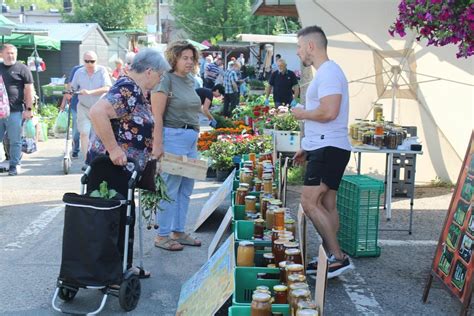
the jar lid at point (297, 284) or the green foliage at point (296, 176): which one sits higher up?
the jar lid at point (297, 284)

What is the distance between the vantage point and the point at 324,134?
480cm

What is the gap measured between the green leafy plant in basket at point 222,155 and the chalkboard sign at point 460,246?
16.2 ft

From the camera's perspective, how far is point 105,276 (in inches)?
163

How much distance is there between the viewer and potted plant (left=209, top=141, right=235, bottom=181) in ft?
30.2

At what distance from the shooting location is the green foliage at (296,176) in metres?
9.23

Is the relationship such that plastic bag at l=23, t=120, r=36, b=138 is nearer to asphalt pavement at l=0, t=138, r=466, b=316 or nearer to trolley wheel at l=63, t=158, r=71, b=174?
trolley wheel at l=63, t=158, r=71, b=174

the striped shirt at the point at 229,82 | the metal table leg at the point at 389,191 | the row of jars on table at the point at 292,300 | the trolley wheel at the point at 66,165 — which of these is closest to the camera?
the row of jars on table at the point at 292,300

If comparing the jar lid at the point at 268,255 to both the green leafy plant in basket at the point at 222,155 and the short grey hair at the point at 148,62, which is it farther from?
the green leafy plant in basket at the point at 222,155

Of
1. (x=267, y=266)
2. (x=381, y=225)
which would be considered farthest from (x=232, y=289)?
(x=381, y=225)

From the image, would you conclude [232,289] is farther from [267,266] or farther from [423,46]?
[423,46]

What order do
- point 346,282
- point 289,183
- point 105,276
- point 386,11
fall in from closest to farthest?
point 105,276 → point 346,282 → point 386,11 → point 289,183

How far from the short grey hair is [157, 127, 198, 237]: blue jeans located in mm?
→ 1083

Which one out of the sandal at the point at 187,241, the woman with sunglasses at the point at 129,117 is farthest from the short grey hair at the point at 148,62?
the sandal at the point at 187,241

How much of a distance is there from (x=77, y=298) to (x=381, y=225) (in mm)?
3678
